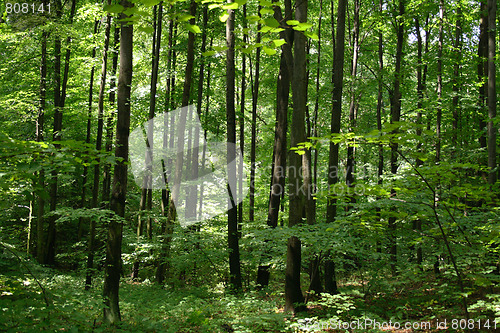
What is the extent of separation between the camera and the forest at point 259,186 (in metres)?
3.93

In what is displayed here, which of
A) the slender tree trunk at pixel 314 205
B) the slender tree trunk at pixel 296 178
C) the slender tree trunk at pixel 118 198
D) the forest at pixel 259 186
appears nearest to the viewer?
the forest at pixel 259 186

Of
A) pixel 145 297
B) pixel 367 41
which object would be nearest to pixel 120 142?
pixel 145 297

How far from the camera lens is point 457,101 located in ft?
37.4

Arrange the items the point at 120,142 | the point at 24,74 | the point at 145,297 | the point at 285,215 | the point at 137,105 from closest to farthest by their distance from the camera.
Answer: the point at 120,142
the point at 145,297
the point at 24,74
the point at 137,105
the point at 285,215

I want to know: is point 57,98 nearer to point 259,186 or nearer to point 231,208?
point 231,208

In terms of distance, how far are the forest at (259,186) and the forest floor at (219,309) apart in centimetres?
6

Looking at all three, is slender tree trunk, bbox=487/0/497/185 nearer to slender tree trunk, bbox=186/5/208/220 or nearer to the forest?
the forest

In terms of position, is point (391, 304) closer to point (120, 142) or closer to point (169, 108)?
point (120, 142)

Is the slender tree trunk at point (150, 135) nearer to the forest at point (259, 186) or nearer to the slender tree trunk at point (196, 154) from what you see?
the forest at point (259, 186)

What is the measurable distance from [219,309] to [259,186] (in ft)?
38.4

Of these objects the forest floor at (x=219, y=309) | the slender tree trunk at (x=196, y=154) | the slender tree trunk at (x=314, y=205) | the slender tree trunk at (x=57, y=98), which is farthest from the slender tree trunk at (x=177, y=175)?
the slender tree trunk at (x=57, y=98)

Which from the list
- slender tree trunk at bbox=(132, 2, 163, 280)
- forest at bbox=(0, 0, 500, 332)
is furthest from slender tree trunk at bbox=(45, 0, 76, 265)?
slender tree trunk at bbox=(132, 2, 163, 280)

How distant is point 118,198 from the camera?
19.1 feet

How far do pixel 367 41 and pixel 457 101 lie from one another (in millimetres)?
5445
